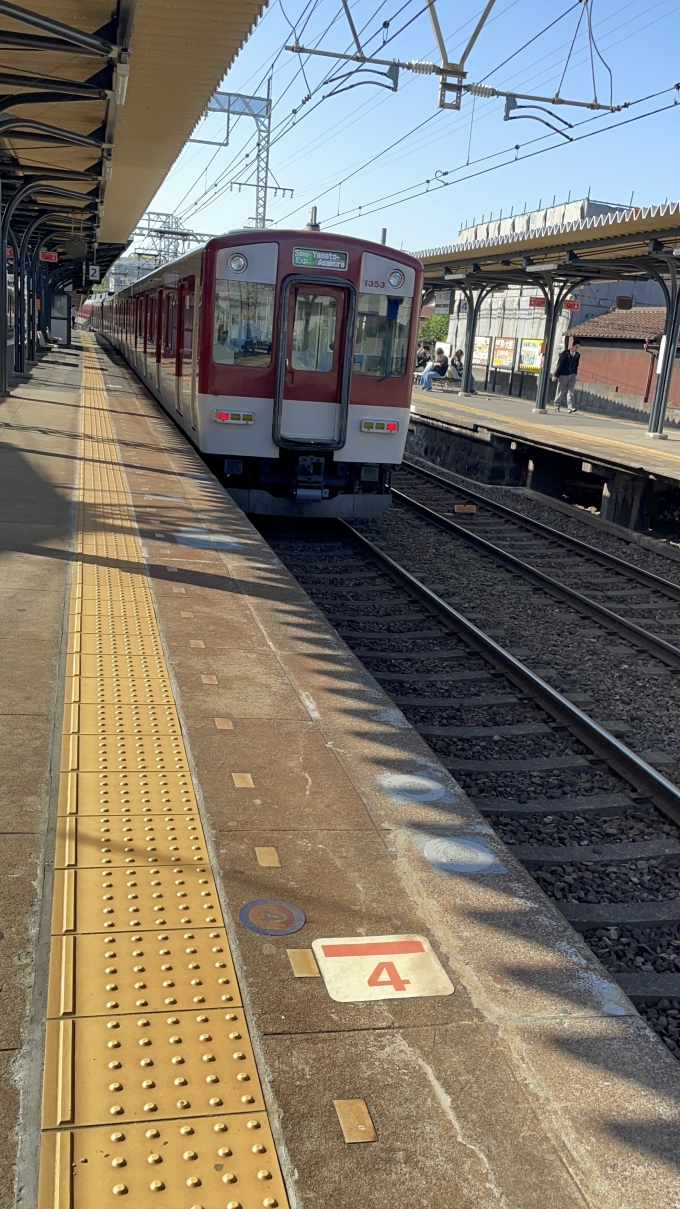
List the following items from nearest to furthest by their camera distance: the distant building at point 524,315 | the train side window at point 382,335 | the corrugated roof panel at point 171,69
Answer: the corrugated roof panel at point 171,69
the train side window at point 382,335
the distant building at point 524,315

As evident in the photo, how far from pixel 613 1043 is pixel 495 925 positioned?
502mm

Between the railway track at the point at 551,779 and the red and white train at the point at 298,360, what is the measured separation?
2.25m

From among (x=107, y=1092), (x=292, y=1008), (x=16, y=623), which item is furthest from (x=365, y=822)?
(x=16, y=623)

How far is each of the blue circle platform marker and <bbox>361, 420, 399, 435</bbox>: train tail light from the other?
→ 25.8 ft

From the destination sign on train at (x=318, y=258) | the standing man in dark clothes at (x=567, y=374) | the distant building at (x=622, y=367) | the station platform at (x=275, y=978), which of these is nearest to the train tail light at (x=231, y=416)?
the destination sign on train at (x=318, y=258)

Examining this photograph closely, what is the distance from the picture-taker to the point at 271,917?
2682mm

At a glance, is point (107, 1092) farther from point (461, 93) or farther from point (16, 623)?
point (461, 93)

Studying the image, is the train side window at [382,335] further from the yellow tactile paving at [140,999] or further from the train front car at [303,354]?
the yellow tactile paving at [140,999]

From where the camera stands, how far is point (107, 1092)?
78.9 inches

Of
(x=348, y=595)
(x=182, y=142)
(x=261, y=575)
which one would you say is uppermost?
(x=182, y=142)

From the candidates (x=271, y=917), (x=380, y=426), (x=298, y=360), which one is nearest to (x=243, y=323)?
(x=298, y=360)

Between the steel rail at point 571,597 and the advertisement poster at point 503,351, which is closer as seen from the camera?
the steel rail at point 571,597

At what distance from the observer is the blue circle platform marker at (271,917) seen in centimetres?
262

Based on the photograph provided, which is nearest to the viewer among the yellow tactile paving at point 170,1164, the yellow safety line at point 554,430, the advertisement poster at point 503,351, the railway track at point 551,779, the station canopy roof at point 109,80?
the yellow tactile paving at point 170,1164
